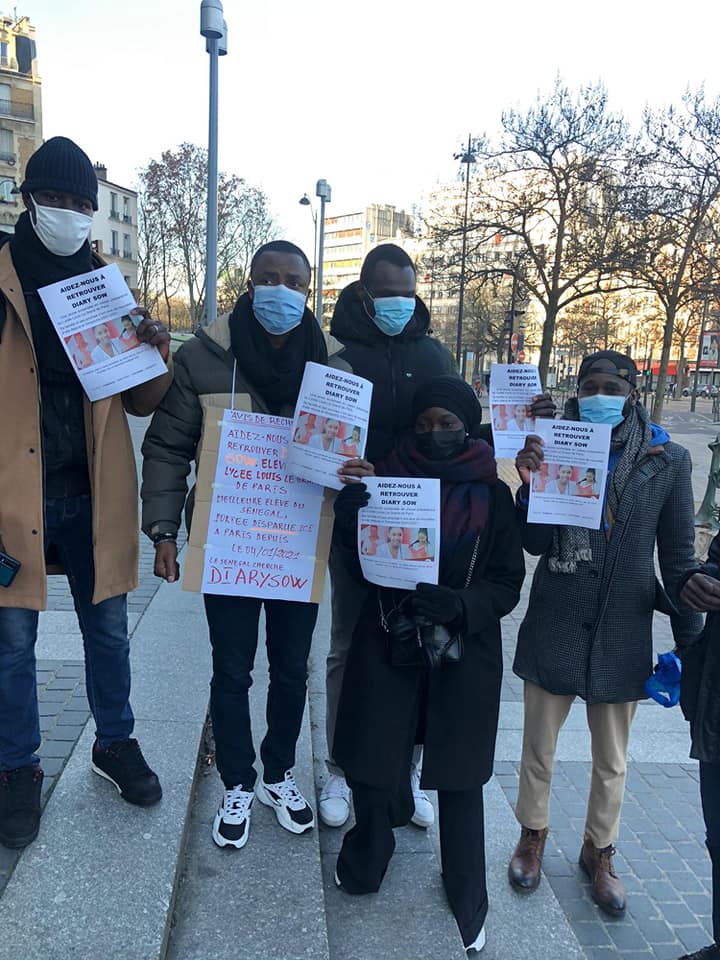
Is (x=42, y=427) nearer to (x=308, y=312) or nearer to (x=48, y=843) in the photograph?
(x=308, y=312)

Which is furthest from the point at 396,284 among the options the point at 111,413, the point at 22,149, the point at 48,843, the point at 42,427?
the point at 22,149

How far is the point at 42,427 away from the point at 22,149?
60394 millimetres

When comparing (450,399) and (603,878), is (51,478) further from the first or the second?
(603,878)

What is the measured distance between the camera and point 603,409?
2787mm

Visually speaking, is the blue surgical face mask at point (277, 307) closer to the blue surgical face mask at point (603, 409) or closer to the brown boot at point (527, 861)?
the blue surgical face mask at point (603, 409)

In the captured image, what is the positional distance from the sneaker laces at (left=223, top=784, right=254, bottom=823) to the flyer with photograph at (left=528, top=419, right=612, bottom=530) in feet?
4.92

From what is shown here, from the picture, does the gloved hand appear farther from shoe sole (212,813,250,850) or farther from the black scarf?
shoe sole (212,813,250,850)

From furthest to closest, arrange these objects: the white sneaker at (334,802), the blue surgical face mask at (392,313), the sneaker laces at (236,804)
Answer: the white sneaker at (334,802) → the blue surgical face mask at (392,313) → the sneaker laces at (236,804)

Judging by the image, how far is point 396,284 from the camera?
2.97 metres

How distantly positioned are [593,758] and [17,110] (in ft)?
205

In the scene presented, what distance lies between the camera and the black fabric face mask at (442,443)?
2547 millimetres

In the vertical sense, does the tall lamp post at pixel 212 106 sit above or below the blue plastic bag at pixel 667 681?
above

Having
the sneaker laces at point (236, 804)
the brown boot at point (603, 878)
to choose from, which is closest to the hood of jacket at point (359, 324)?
the sneaker laces at point (236, 804)

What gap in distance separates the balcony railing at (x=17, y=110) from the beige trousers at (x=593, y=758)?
2439 inches
